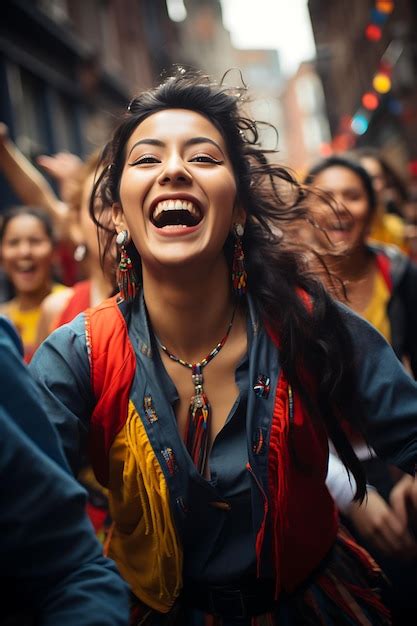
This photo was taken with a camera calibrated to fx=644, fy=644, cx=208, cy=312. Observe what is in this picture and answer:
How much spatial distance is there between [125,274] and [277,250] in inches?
18.3

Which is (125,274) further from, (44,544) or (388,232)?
(388,232)

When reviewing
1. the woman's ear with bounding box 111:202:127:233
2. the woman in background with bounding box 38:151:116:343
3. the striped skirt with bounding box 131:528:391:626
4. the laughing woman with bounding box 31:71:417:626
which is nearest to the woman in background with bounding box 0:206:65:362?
the woman in background with bounding box 38:151:116:343

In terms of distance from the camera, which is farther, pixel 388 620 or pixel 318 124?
pixel 318 124

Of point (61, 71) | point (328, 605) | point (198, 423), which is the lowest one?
point (328, 605)

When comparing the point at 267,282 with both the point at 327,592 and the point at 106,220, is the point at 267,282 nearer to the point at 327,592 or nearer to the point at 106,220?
the point at 106,220

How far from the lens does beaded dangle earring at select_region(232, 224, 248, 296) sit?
6.11ft

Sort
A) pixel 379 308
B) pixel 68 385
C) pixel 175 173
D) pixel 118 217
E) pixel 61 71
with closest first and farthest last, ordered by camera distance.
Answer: pixel 68 385, pixel 175 173, pixel 118 217, pixel 379 308, pixel 61 71

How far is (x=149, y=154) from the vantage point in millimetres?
1713

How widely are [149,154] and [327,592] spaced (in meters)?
1.30

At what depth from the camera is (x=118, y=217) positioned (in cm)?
190

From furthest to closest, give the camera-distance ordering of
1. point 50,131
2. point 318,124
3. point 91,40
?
point 318,124 < point 91,40 < point 50,131

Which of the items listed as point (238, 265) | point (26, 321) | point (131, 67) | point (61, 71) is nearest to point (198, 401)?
point (238, 265)

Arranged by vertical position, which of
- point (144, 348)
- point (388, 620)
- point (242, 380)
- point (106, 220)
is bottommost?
point (388, 620)

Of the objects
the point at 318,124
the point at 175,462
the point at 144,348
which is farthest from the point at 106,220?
the point at 318,124
